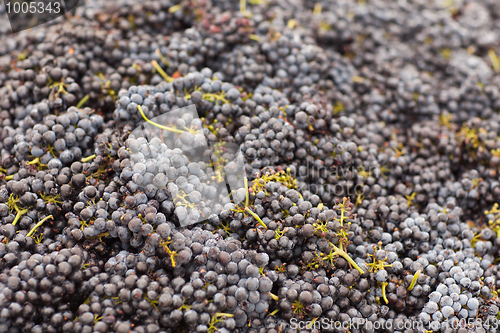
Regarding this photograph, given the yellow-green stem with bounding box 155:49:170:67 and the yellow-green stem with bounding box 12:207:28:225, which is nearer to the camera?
the yellow-green stem with bounding box 12:207:28:225

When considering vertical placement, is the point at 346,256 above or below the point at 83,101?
below

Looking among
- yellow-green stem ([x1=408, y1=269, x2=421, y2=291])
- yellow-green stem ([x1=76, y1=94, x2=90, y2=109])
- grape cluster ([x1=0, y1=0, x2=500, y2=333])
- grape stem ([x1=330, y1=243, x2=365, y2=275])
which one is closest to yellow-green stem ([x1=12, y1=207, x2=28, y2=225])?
grape cluster ([x1=0, y1=0, x2=500, y2=333])

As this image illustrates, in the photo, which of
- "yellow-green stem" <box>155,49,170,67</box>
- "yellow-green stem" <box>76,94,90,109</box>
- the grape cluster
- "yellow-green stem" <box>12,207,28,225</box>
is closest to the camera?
the grape cluster

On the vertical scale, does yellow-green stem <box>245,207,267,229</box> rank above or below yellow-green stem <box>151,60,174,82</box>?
below

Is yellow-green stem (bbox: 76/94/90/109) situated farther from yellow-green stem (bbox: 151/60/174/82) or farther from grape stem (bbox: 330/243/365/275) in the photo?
grape stem (bbox: 330/243/365/275)

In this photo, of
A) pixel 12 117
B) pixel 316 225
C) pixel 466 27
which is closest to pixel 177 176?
pixel 316 225

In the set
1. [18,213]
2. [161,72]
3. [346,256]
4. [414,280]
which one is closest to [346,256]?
[346,256]

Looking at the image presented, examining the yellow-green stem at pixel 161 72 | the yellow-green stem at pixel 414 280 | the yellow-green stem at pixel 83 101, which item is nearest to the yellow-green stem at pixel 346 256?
the yellow-green stem at pixel 414 280

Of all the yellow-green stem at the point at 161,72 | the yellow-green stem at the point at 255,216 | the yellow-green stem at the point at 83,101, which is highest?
the yellow-green stem at the point at 161,72

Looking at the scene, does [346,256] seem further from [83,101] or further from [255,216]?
[83,101]

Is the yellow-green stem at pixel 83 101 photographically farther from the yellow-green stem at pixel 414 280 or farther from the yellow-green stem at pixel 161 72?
the yellow-green stem at pixel 414 280

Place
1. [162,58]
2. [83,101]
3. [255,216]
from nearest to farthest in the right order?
[255,216], [83,101], [162,58]

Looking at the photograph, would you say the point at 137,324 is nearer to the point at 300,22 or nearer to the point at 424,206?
the point at 424,206
